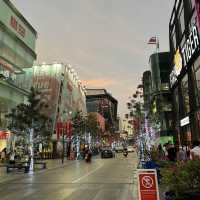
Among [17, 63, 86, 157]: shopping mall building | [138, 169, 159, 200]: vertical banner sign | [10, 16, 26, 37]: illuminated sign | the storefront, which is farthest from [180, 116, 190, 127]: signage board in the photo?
[138, 169, 159, 200]: vertical banner sign

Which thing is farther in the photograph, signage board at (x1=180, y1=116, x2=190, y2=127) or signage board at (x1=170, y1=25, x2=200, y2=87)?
signage board at (x1=180, y1=116, x2=190, y2=127)

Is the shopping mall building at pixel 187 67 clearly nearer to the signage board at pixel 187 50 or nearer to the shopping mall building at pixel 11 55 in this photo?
the signage board at pixel 187 50

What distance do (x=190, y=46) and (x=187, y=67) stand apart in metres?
3.80

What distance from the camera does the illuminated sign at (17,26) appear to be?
61500 mm

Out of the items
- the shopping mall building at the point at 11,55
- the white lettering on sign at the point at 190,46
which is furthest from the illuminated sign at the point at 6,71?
the white lettering on sign at the point at 190,46

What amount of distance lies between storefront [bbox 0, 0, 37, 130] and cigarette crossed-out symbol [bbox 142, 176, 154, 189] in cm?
4853

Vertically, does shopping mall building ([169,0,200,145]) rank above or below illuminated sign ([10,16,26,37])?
below

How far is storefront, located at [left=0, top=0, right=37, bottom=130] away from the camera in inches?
2185

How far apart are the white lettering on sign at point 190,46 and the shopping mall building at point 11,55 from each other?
25.9m

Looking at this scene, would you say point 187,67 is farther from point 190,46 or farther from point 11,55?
point 11,55

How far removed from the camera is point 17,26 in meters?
64.1

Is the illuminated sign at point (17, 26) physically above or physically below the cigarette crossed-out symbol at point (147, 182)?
above

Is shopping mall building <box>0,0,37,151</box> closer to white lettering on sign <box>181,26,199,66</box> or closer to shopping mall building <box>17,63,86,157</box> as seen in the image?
shopping mall building <box>17,63,86,157</box>

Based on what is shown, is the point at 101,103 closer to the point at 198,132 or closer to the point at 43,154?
the point at 43,154
